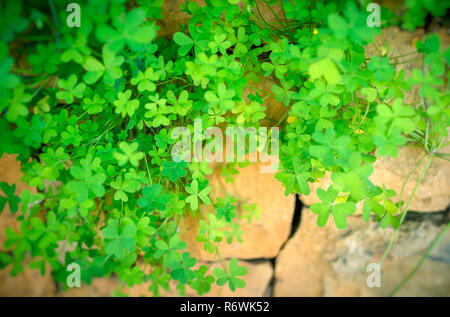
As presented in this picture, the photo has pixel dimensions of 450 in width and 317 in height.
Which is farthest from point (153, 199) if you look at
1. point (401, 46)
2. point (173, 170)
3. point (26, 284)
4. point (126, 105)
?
point (401, 46)

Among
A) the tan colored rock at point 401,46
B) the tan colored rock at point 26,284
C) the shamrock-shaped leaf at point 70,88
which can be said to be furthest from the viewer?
the tan colored rock at point 26,284

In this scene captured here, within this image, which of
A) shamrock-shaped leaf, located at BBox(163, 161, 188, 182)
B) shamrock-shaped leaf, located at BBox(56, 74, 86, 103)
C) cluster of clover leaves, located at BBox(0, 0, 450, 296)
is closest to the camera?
cluster of clover leaves, located at BBox(0, 0, 450, 296)

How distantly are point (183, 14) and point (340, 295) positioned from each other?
1946 mm

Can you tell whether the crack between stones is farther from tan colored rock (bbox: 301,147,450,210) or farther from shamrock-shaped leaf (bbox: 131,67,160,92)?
shamrock-shaped leaf (bbox: 131,67,160,92)

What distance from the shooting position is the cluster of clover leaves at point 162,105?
0.82 m

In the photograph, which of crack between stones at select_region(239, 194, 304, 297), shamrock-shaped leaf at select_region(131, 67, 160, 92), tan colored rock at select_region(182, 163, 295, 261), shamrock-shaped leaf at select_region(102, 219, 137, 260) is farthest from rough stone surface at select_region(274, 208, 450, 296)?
shamrock-shaped leaf at select_region(131, 67, 160, 92)

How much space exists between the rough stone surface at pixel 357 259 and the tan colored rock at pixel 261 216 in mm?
126

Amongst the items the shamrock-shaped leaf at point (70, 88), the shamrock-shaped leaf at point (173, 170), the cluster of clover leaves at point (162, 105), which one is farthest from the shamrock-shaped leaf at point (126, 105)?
the shamrock-shaped leaf at point (173, 170)

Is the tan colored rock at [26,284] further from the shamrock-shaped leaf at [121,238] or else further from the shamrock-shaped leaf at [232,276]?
the shamrock-shaped leaf at [232,276]

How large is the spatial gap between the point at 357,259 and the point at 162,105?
153 cm

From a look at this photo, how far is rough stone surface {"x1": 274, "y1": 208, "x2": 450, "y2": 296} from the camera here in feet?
5.27

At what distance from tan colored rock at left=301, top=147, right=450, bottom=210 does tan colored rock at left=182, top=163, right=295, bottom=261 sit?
0.23m

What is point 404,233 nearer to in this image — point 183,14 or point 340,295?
point 340,295
